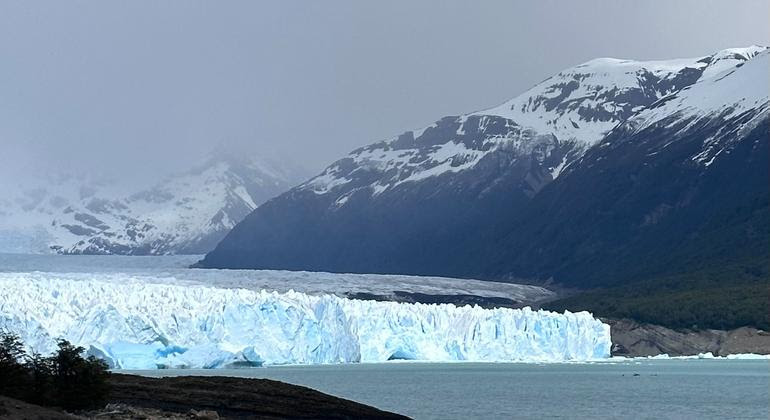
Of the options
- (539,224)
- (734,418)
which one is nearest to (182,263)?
(539,224)

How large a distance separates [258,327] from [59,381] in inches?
1660

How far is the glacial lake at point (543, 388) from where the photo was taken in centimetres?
5172

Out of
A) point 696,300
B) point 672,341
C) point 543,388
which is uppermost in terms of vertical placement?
point 696,300

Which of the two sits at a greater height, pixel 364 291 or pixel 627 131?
pixel 627 131

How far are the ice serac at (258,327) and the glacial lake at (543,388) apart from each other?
113 cm

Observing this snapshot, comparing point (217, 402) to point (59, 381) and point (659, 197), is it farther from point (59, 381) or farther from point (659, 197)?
point (659, 197)

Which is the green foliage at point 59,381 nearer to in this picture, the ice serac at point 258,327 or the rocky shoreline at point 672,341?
the ice serac at point 258,327

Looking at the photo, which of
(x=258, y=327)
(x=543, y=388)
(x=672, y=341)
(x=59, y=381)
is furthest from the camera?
(x=672, y=341)

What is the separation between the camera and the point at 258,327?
75.4 m

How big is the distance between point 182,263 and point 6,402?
14341 centimetres

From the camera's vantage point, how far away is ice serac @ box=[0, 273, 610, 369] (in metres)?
Result: 69.6

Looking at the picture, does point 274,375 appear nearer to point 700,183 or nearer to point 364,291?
point 364,291

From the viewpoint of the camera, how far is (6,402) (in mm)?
29922

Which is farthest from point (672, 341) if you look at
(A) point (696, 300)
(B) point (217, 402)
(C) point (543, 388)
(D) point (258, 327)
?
(B) point (217, 402)
